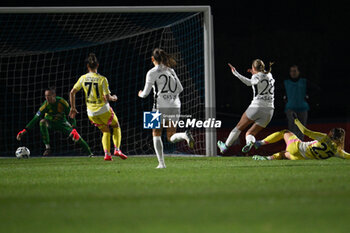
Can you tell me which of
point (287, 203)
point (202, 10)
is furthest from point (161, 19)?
point (287, 203)

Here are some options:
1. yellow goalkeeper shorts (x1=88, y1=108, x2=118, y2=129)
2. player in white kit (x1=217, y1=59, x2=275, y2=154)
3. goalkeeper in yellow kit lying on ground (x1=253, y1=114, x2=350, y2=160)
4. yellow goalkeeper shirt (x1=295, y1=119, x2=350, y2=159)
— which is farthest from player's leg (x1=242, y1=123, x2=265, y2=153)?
yellow goalkeeper shorts (x1=88, y1=108, x2=118, y2=129)

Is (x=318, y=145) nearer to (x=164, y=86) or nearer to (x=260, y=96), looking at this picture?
(x=260, y=96)

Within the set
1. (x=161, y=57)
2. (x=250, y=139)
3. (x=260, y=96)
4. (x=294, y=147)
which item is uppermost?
(x=161, y=57)

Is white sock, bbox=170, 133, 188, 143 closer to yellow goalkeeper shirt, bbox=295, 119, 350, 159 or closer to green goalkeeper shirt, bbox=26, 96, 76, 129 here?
yellow goalkeeper shirt, bbox=295, 119, 350, 159

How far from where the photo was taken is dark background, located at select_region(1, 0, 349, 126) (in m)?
40.9

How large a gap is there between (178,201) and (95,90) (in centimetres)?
596

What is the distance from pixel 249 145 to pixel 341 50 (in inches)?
1342

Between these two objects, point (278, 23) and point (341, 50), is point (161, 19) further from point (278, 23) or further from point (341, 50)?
point (341, 50)

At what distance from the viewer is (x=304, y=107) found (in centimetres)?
1274

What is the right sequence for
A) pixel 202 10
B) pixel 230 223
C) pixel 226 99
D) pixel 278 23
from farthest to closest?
pixel 226 99 → pixel 278 23 → pixel 202 10 → pixel 230 223

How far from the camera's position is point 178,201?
19.6 feet

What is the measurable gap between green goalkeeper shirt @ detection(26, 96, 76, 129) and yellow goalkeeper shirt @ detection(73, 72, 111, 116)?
8.14 ft

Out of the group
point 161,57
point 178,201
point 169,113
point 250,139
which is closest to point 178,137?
point 169,113

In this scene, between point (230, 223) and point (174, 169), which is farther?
point (174, 169)
